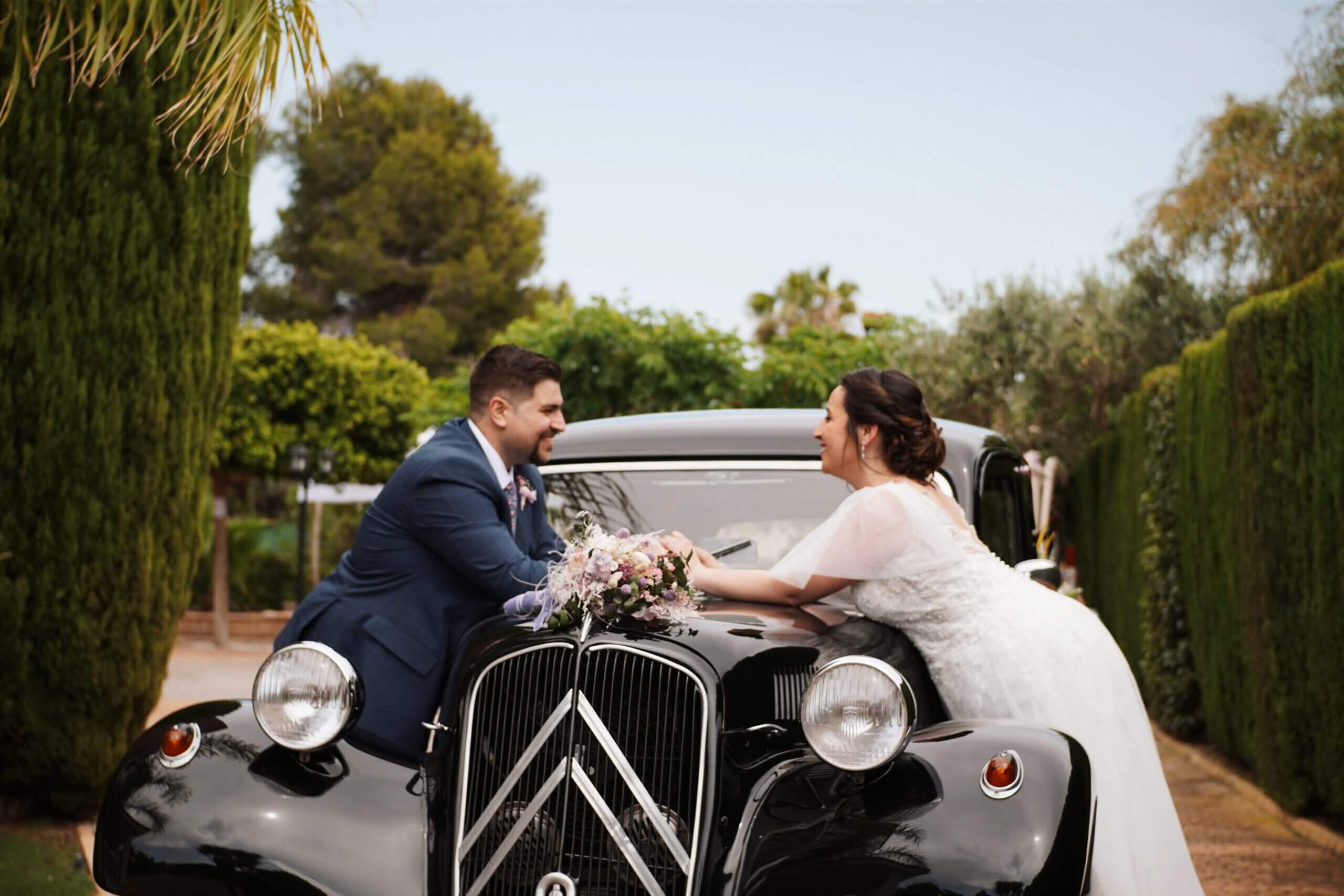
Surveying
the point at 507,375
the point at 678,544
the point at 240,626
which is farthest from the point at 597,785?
the point at 240,626

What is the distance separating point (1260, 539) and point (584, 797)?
568 centimetres

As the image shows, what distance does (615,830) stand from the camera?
301cm

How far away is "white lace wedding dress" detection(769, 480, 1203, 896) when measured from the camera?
3.68 m

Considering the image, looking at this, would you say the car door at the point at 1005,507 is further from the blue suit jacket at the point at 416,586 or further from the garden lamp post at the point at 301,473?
the garden lamp post at the point at 301,473

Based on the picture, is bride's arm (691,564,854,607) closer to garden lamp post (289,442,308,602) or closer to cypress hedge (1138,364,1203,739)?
cypress hedge (1138,364,1203,739)

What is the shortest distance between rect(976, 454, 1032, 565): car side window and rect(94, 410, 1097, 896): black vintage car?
1190 millimetres

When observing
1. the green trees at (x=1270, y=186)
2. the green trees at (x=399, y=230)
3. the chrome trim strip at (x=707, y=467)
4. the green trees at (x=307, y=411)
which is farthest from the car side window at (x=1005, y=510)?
the green trees at (x=399, y=230)

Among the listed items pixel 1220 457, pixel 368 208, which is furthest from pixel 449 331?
pixel 1220 457

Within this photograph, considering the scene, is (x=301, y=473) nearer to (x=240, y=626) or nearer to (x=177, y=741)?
(x=240, y=626)

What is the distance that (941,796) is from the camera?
292cm

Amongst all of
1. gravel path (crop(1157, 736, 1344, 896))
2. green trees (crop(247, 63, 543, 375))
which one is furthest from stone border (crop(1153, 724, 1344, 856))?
green trees (crop(247, 63, 543, 375))

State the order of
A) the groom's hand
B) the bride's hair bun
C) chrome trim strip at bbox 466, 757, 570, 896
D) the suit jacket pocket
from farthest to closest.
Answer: the bride's hair bun < the suit jacket pocket < the groom's hand < chrome trim strip at bbox 466, 757, 570, 896

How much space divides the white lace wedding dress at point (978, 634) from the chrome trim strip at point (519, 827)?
0.94 m

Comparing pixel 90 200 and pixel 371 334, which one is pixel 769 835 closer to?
pixel 90 200
